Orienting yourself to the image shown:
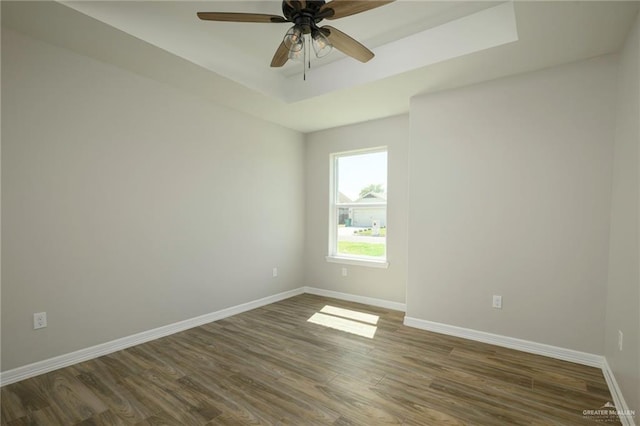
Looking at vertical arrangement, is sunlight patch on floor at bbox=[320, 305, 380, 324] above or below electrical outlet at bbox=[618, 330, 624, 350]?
below

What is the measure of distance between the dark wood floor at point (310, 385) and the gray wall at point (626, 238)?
1.18 feet

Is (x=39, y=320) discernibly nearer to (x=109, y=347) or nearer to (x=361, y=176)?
(x=109, y=347)

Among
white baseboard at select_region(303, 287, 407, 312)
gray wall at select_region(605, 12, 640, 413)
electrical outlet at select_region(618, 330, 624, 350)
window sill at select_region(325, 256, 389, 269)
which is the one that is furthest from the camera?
window sill at select_region(325, 256, 389, 269)

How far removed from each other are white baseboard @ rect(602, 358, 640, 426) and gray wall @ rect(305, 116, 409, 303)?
6.53 ft

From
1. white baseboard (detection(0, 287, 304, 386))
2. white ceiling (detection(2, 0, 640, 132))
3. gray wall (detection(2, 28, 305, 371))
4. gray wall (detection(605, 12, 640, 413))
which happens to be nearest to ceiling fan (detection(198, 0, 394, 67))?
white ceiling (detection(2, 0, 640, 132))

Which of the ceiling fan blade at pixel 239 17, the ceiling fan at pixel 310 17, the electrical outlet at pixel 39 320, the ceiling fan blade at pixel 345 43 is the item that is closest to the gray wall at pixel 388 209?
the ceiling fan blade at pixel 345 43

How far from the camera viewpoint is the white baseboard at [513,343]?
256 cm

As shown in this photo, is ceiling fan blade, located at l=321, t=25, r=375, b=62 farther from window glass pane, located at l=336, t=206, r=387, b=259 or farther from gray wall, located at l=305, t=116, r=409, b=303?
window glass pane, located at l=336, t=206, r=387, b=259

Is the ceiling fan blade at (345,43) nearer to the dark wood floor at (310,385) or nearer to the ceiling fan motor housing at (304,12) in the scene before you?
the ceiling fan motor housing at (304,12)

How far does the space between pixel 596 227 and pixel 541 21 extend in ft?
5.40

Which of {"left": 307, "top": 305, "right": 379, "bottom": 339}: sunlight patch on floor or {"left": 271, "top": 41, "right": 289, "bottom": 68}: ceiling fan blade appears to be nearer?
{"left": 271, "top": 41, "right": 289, "bottom": 68}: ceiling fan blade

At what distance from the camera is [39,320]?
2396 mm

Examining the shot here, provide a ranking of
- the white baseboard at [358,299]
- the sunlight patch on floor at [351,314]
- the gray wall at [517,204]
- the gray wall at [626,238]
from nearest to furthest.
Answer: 1. the gray wall at [626,238]
2. the gray wall at [517,204]
3. the sunlight patch on floor at [351,314]
4. the white baseboard at [358,299]

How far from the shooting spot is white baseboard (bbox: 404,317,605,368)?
8.40ft
